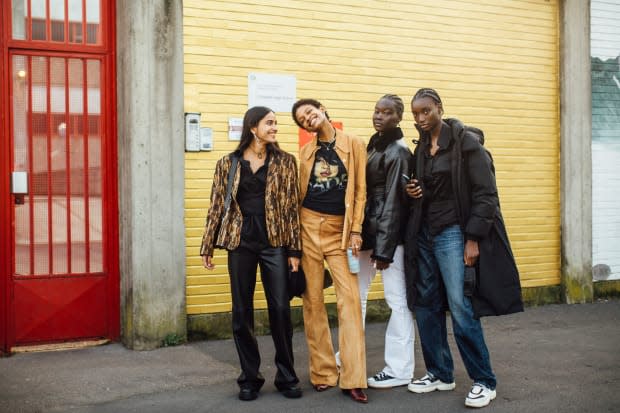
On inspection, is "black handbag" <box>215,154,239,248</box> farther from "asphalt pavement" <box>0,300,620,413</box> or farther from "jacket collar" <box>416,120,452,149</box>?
"jacket collar" <box>416,120,452,149</box>

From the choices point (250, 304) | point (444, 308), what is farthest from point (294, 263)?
point (444, 308)

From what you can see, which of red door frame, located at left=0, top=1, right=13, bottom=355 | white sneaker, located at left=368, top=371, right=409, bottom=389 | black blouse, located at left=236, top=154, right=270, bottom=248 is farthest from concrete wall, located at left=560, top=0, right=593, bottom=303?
red door frame, located at left=0, top=1, right=13, bottom=355

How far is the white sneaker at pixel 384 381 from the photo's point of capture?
5.54 metres

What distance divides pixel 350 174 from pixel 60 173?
9.98 feet

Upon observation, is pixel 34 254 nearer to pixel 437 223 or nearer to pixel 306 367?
pixel 306 367

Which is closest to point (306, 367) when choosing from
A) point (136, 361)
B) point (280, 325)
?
point (280, 325)

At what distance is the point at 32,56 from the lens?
682 cm

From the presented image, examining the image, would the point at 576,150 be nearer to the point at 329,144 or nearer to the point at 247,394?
the point at 329,144

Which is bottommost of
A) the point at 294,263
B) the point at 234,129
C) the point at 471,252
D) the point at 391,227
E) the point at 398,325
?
the point at 398,325

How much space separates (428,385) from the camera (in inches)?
214

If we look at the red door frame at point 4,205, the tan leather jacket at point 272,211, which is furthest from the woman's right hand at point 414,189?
the red door frame at point 4,205

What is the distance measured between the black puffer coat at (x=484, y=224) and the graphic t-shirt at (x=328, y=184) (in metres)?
0.84

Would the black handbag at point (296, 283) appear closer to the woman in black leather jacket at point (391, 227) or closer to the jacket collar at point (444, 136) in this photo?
the woman in black leather jacket at point (391, 227)

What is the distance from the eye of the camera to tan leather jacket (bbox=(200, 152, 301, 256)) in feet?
17.3
